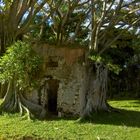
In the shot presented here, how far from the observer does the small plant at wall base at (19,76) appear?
16750 millimetres

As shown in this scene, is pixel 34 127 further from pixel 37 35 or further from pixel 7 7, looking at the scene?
pixel 37 35

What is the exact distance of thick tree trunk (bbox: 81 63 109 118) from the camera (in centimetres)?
1931

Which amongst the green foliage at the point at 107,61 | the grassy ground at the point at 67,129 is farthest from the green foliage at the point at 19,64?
the green foliage at the point at 107,61

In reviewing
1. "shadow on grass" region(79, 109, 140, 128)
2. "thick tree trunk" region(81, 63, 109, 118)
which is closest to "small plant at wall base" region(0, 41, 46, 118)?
"thick tree trunk" region(81, 63, 109, 118)

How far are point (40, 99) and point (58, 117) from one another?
1.42 m

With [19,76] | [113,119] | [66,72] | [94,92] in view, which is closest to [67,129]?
[19,76]

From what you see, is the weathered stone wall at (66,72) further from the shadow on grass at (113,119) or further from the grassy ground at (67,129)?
the grassy ground at (67,129)

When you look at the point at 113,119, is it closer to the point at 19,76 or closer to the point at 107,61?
the point at 107,61

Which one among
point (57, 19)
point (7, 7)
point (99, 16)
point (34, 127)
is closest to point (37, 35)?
point (57, 19)

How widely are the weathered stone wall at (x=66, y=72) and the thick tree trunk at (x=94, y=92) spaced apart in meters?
0.51

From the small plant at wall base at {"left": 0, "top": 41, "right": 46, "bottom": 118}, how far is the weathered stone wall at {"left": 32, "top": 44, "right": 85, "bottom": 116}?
50.8 inches

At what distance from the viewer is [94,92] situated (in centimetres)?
2041

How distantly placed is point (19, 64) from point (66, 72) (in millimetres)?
3183

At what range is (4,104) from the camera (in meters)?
18.3
